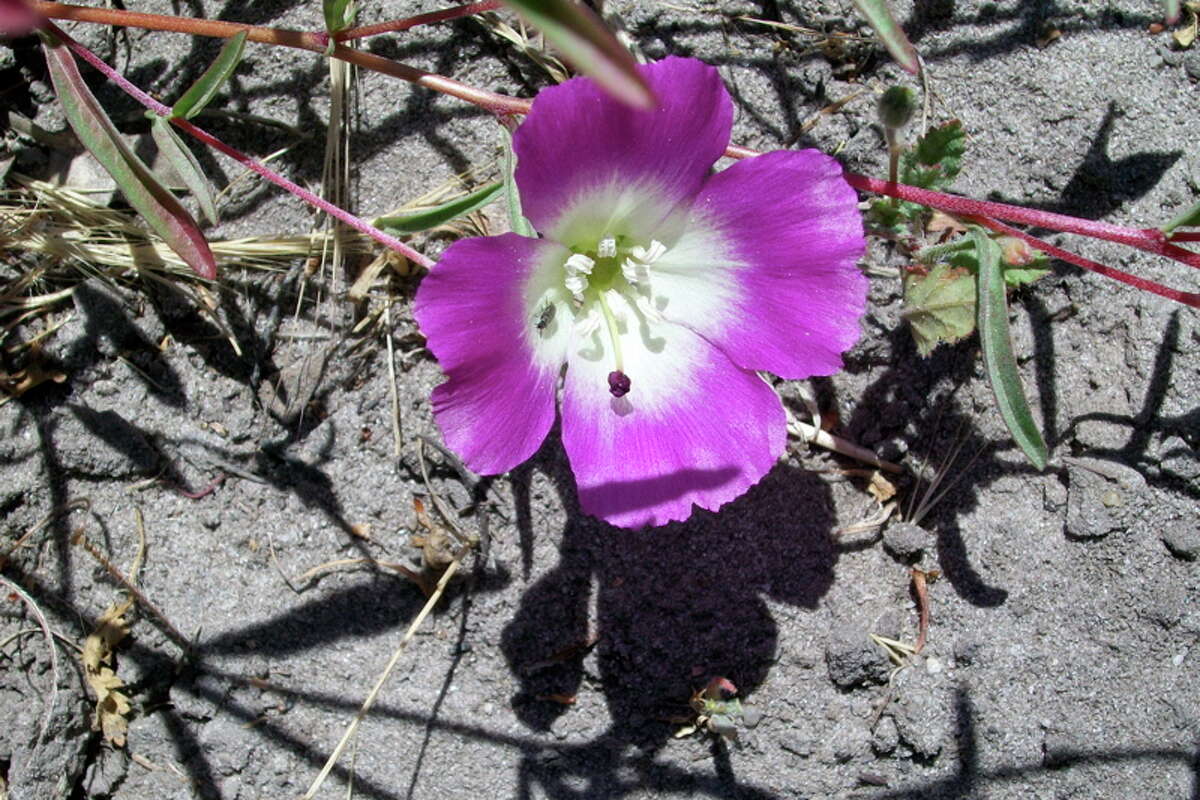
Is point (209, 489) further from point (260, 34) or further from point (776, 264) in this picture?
point (776, 264)

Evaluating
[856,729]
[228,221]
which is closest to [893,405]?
[856,729]

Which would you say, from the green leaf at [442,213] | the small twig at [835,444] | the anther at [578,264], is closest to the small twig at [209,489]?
the green leaf at [442,213]

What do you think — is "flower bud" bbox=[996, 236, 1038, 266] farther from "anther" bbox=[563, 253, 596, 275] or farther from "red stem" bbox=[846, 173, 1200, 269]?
"anther" bbox=[563, 253, 596, 275]

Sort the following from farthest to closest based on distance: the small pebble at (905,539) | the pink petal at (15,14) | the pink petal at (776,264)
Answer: the small pebble at (905,539) → the pink petal at (776,264) → the pink petal at (15,14)

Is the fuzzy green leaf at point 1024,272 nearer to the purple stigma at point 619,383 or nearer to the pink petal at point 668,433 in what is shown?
the pink petal at point 668,433

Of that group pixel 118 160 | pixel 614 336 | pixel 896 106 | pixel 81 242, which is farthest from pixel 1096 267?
pixel 81 242

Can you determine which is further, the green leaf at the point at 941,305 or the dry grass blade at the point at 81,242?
the dry grass blade at the point at 81,242
